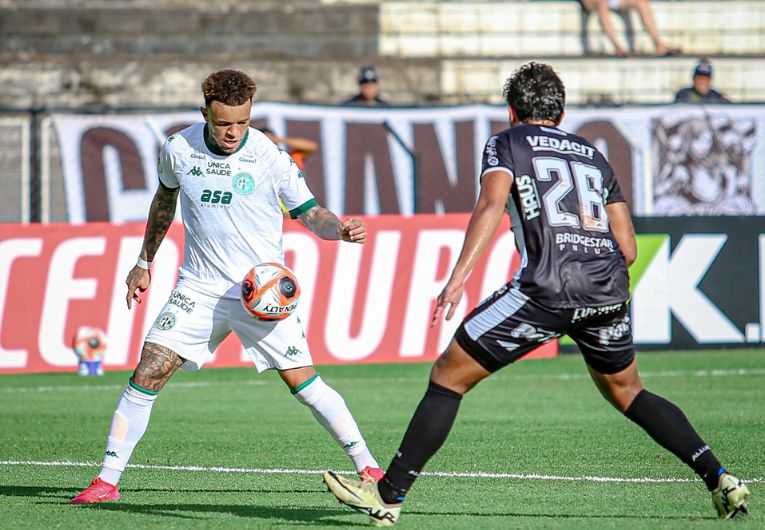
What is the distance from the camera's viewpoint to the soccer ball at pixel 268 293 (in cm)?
698

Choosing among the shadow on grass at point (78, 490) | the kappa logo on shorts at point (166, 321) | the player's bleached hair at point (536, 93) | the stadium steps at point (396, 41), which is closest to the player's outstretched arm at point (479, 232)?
the player's bleached hair at point (536, 93)

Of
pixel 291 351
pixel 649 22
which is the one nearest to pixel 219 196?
pixel 291 351

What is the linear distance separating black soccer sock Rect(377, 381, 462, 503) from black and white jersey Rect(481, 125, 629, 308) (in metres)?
0.65

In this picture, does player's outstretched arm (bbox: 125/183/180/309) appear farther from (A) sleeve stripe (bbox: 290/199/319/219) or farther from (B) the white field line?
(B) the white field line

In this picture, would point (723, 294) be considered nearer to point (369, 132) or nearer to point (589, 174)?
point (369, 132)

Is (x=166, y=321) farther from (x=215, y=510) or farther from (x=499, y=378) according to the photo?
(x=499, y=378)

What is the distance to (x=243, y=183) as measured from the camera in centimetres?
713

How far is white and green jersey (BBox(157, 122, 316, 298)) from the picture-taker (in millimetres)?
7141

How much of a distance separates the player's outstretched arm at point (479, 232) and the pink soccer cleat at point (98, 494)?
217 centimetres

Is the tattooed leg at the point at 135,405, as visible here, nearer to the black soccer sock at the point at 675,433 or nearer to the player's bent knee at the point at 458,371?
the player's bent knee at the point at 458,371

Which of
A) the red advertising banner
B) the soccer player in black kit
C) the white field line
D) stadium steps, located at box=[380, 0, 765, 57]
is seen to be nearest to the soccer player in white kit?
the soccer player in black kit

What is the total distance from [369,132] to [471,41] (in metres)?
4.06

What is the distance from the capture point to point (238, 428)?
1036 centimetres

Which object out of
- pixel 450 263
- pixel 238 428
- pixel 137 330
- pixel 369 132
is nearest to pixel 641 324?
pixel 450 263
